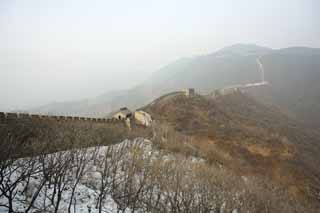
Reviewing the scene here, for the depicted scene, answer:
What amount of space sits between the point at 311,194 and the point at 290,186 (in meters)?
2.64

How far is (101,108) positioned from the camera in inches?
6137

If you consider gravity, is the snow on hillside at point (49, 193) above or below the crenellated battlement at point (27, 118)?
below

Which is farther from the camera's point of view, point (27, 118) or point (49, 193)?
point (27, 118)

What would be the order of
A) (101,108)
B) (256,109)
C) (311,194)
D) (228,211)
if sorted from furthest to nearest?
(101,108) → (256,109) → (311,194) → (228,211)

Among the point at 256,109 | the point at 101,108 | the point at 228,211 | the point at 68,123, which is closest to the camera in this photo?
the point at 228,211

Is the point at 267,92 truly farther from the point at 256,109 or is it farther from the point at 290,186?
the point at 290,186

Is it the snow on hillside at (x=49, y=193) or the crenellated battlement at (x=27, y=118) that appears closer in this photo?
the snow on hillside at (x=49, y=193)

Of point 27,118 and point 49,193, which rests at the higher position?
point 27,118

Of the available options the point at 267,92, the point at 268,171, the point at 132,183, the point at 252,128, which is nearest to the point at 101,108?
the point at 267,92

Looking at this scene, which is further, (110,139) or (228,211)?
(110,139)

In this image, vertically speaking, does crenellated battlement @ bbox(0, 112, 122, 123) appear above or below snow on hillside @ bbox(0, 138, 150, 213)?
above

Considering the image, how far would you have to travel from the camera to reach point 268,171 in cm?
3834

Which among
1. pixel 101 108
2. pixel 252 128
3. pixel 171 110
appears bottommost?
pixel 101 108

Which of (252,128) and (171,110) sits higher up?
(171,110)
